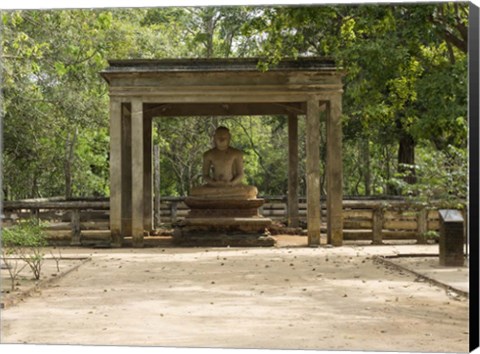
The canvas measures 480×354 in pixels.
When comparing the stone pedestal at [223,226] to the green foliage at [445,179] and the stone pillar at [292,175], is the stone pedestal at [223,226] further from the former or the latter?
the green foliage at [445,179]

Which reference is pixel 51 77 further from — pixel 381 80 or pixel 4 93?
pixel 381 80

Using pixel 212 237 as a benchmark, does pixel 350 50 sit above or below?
above

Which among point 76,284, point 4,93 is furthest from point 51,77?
point 76,284

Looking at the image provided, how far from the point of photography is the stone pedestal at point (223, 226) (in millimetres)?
16359

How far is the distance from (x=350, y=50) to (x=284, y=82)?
9.11 ft

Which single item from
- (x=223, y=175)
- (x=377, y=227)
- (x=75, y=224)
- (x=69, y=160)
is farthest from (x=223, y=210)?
(x=69, y=160)

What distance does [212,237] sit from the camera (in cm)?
1648

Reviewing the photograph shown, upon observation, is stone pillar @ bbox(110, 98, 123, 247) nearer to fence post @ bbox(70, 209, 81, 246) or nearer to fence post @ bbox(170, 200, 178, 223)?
fence post @ bbox(70, 209, 81, 246)

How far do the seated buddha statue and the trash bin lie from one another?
5.62 m

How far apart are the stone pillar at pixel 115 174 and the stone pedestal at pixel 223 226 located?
1157 millimetres

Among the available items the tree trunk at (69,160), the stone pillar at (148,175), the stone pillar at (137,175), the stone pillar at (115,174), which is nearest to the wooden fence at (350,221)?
the stone pillar at (115,174)

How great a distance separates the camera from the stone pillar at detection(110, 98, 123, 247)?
15953mm

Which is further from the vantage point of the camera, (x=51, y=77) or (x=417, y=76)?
(x=51, y=77)

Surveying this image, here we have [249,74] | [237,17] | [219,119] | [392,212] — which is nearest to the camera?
[249,74]
